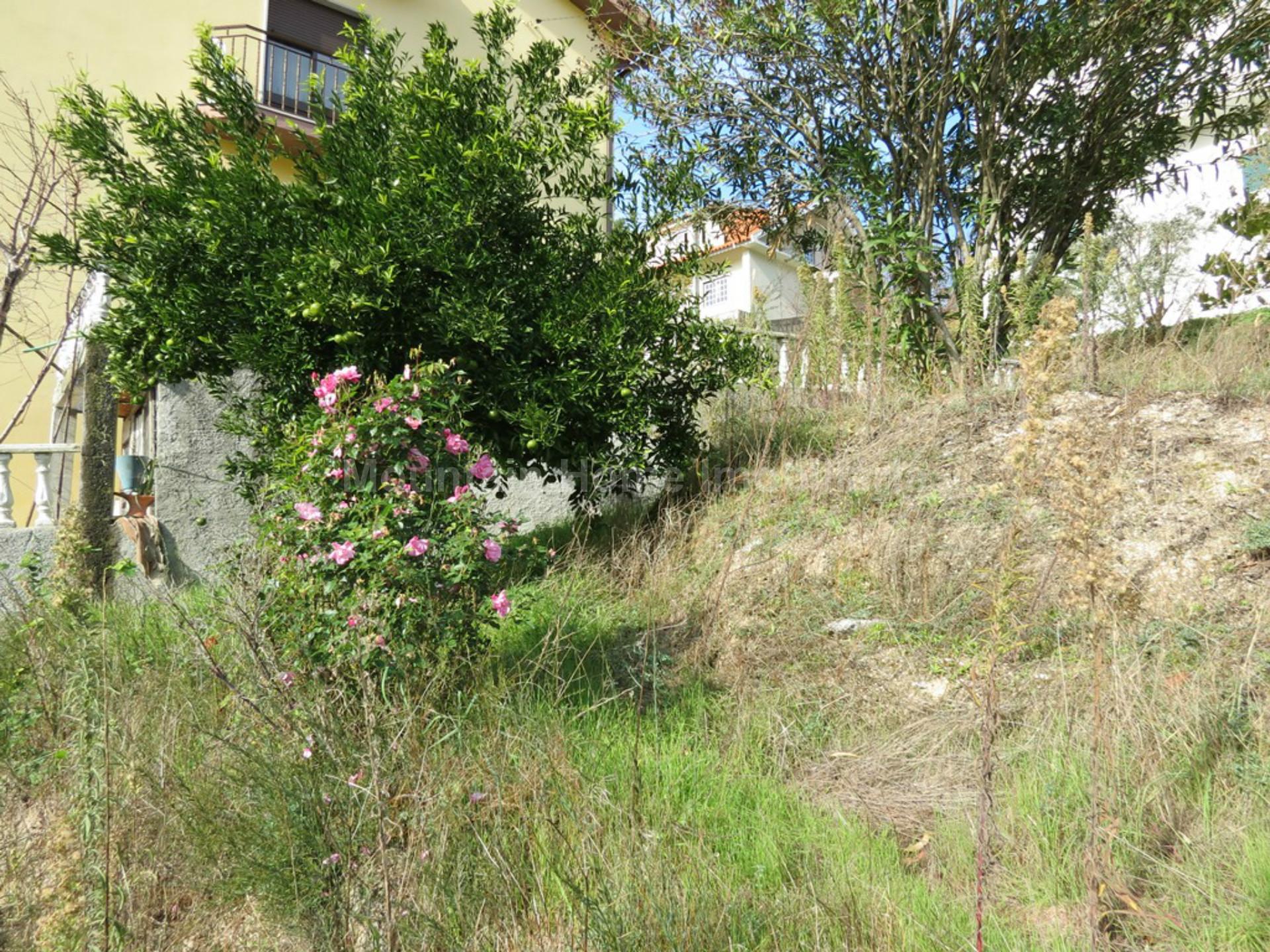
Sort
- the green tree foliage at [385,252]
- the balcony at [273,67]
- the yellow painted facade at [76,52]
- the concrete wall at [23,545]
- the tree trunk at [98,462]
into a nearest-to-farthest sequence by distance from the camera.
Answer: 1. the green tree foliage at [385,252]
2. the tree trunk at [98,462]
3. the concrete wall at [23,545]
4. the yellow painted facade at [76,52]
5. the balcony at [273,67]

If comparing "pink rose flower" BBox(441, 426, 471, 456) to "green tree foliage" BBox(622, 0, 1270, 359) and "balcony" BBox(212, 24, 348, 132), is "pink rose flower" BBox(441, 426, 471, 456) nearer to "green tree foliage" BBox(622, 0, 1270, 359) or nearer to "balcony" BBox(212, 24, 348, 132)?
"green tree foliage" BBox(622, 0, 1270, 359)

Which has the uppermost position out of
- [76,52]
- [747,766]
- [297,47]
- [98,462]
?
[297,47]

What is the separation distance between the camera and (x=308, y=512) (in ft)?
9.47

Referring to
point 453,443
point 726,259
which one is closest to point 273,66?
point 726,259

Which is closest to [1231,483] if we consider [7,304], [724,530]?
[724,530]

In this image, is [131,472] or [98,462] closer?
[98,462]

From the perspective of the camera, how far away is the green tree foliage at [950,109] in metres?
6.02

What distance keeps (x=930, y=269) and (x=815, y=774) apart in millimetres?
4834

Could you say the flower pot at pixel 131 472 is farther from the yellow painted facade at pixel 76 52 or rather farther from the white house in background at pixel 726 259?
the white house in background at pixel 726 259

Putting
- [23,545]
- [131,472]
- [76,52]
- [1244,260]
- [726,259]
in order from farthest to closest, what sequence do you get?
[76,52]
[726,259]
[1244,260]
[131,472]
[23,545]

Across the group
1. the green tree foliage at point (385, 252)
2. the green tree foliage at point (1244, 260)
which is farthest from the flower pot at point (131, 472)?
the green tree foliage at point (1244, 260)

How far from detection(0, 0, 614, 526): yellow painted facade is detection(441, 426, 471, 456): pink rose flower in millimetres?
8057

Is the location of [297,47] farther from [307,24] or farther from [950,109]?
[950,109]

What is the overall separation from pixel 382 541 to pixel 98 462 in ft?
11.6
